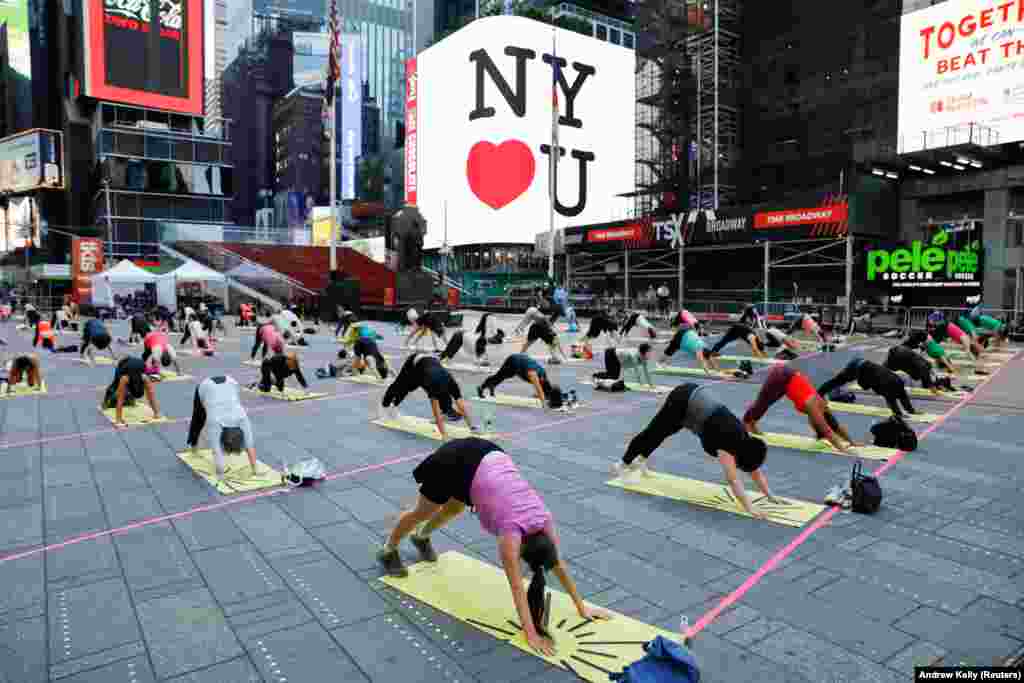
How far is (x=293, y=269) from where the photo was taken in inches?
2078

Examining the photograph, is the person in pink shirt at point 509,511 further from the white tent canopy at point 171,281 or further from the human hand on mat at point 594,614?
the white tent canopy at point 171,281

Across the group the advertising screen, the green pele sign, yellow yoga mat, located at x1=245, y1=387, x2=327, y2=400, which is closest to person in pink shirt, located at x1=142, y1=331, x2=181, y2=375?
yellow yoga mat, located at x1=245, y1=387, x2=327, y2=400

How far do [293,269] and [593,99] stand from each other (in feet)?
105

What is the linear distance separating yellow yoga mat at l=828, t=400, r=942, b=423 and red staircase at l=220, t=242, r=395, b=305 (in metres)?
38.3

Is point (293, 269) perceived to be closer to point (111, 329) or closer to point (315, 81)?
point (111, 329)

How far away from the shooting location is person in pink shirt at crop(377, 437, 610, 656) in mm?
4922

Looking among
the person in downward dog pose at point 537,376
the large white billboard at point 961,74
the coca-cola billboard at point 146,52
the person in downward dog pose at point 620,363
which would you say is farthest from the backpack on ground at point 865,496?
the coca-cola billboard at point 146,52

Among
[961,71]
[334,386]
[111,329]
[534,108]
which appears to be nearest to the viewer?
[334,386]

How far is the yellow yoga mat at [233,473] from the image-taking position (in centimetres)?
890

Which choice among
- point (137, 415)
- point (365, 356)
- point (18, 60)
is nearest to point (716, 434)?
point (137, 415)

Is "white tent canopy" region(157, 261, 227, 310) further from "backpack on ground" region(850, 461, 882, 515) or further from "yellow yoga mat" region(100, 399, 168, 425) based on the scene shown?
"backpack on ground" region(850, 461, 882, 515)

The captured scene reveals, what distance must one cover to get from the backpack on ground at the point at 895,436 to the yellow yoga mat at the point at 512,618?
7058 millimetres

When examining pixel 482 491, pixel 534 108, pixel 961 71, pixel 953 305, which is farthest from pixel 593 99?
pixel 482 491

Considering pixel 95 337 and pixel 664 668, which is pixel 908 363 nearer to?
pixel 664 668
